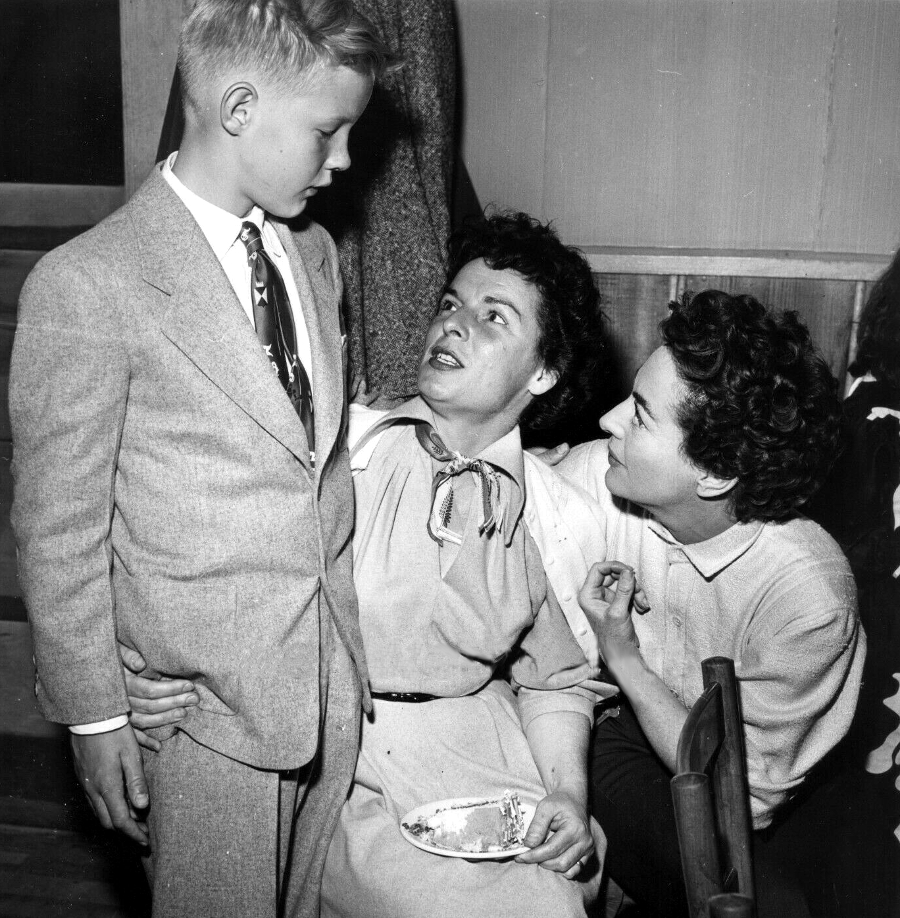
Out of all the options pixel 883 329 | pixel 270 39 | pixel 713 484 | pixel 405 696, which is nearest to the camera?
pixel 270 39

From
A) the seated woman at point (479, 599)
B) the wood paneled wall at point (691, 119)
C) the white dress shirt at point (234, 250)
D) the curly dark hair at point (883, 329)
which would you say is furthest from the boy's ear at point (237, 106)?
the curly dark hair at point (883, 329)

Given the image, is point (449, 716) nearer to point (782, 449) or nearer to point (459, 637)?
point (459, 637)

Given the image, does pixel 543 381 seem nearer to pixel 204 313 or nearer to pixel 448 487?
pixel 448 487

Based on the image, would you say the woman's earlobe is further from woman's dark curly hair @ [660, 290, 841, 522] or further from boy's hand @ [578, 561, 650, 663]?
boy's hand @ [578, 561, 650, 663]

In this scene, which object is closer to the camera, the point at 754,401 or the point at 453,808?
the point at 453,808

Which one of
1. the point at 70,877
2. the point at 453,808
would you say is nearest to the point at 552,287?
the point at 453,808

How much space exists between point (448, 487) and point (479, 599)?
0.21 meters

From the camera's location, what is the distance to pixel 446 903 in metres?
1.42

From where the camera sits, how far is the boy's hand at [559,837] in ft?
4.89

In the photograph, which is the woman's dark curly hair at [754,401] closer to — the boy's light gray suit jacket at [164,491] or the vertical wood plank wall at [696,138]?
the vertical wood plank wall at [696,138]

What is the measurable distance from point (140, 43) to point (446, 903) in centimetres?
155

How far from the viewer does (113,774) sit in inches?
51.4

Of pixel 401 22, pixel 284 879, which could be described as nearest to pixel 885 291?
pixel 401 22

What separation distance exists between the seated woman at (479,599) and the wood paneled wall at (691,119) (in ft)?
1.36
